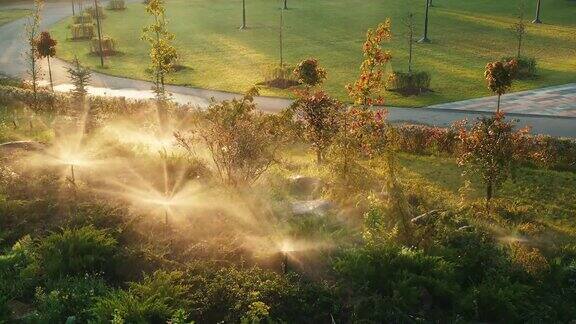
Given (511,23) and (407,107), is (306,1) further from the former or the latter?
(407,107)

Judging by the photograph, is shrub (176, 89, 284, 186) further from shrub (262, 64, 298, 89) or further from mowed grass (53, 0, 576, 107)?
shrub (262, 64, 298, 89)

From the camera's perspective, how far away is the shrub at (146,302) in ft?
27.6

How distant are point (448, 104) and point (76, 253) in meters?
16.9

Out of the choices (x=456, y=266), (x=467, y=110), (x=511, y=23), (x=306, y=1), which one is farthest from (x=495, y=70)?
(x=306, y=1)

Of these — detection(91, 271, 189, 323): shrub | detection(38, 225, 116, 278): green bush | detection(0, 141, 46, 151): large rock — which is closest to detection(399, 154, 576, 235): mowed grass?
detection(91, 271, 189, 323): shrub

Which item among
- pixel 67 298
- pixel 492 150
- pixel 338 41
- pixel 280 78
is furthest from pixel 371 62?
pixel 338 41

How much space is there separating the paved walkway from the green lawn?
37939 mm

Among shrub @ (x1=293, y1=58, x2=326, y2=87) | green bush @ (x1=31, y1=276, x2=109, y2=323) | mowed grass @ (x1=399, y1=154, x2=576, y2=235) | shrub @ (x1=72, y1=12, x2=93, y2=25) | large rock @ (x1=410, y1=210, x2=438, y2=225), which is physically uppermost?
shrub @ (x1=72, y1=12, x2=93, y2=25)

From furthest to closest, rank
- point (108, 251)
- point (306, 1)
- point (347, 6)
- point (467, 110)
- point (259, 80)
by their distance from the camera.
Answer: point (306, 1) → point (347, 6) → point (259, 80) → point (467, 110) → point (108, 251)

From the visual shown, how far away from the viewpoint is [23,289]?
9656 millimetres

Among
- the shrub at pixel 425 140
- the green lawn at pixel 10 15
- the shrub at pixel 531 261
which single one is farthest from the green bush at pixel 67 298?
the green lawn at pixel 10 15

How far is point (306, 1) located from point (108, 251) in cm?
5016

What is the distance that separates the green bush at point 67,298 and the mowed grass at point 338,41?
52.6 feet

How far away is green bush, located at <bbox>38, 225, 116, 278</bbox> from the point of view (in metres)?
9.98
